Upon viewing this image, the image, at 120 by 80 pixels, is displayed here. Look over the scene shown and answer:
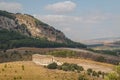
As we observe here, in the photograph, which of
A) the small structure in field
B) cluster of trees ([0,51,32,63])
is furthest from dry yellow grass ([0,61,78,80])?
cluster of trees ([0,51,32,63])

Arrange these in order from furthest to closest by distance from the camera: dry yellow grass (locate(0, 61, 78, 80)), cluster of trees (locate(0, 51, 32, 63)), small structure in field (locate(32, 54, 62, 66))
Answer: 1. cluster of trees (locate(0, 51, 32, 63))
2. small structure in field (locate(32, 54, 62, 66))
3. dry yellow grass (locate(0, 61, 78, 80))

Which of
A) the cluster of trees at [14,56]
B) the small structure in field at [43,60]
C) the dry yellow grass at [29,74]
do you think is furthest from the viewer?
the cluster of trees at [14,56]

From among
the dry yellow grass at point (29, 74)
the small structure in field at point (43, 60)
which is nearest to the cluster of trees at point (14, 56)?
the small structure in field at point (43, 60)

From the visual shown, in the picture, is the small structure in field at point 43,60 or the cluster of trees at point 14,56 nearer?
the small structure in field at point 43,60

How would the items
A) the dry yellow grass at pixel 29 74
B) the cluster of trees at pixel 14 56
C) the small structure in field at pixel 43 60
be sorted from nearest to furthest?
the dry yellow grass at pixel 29 74, the small structure in field at pixel 43 60, the cluster of trees at pixel 14 56

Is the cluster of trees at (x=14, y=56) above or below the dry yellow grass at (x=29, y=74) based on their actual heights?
above

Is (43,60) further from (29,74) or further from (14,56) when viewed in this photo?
(29,74)

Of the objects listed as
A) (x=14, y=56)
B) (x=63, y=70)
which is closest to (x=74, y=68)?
(x=63, y=70)

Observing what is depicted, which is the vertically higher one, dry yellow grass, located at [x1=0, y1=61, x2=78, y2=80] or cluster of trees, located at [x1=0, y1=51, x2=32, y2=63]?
cluster of trees, located at [x1=0, y1=51, x2=32, y2=63]

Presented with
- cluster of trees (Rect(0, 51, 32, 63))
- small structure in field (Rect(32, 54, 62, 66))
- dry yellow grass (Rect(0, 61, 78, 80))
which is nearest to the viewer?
dry yellow grass (Rect(0, 61, 78, 80))

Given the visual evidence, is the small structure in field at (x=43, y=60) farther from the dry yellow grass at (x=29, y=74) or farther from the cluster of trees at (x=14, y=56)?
the dry yellow grass at (x=29, y=74)

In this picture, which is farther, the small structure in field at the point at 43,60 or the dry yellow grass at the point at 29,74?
the small structure in field at the point at 43,60

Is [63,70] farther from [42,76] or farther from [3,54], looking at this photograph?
[3,54]

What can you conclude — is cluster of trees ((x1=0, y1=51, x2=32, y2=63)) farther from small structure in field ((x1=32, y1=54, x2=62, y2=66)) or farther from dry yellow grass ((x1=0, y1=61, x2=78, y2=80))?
Result: dry yellow grass ((x1=0, y1=61, x2=78, y2=80))
